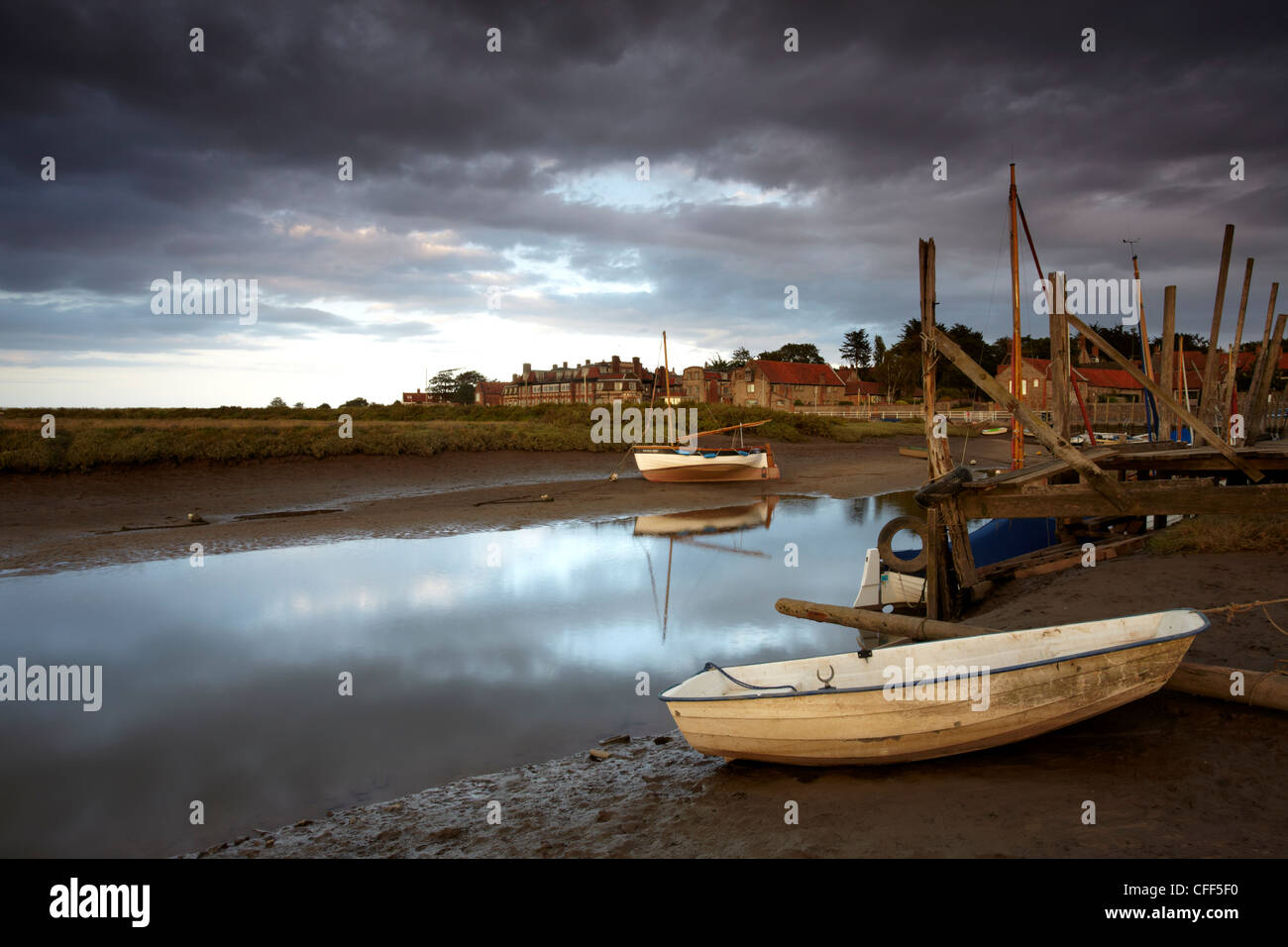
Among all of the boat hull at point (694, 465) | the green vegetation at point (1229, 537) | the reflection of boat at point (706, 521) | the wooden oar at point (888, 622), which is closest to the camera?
the wooden oar at point (888, 622)

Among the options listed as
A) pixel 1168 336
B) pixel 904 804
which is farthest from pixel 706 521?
pixel 904 804

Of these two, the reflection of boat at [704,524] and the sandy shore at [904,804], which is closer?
the sandy shore at [904,804]

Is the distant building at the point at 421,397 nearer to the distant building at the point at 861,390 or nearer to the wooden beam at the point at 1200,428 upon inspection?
the distant building at the point at 861,390

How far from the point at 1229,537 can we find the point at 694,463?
25171 millimetres

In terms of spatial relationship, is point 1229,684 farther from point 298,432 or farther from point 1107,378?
point 1107,378

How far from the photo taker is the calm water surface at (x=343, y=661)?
7.69m

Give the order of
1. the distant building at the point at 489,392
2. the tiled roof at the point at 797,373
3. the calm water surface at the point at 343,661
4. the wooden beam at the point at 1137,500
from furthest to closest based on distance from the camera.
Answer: the distant building at the point at 489,392
the tiled roof at the point at 797,373
the wooden beam at the point at 1137,500
the calm water surface at the point at 343,661

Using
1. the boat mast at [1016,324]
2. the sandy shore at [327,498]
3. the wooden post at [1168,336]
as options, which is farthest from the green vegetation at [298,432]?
the wooden post at [1168,336]

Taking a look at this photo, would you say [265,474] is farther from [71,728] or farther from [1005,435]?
[1005,435]

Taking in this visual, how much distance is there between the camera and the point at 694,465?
36.1 metres

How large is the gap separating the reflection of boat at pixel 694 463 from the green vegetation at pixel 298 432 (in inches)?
343

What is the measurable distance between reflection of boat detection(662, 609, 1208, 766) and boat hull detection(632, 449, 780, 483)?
29.1 metres
